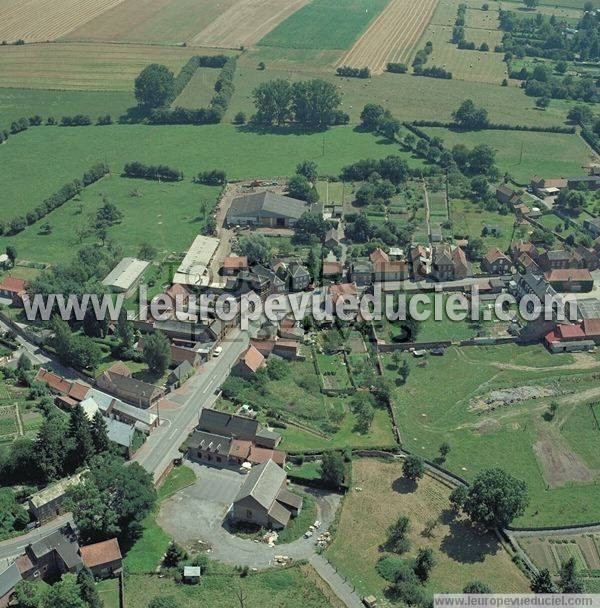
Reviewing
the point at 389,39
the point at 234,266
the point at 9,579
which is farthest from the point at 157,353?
the point at 389,39

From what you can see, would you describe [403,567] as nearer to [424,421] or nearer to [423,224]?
[424,421]

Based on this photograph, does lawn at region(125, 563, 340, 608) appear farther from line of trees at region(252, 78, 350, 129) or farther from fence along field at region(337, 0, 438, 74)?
fence along field at region(337, 0, 438, 74)

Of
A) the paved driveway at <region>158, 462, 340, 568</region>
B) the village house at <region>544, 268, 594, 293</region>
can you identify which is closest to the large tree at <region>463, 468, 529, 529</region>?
the paved driveway at <region>158, 462, 340, 568</region>

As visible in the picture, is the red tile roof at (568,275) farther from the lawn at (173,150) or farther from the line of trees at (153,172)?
the line of trees at (153,172)

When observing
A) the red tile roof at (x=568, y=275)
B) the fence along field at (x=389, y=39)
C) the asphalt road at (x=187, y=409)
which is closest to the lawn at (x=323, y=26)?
the fence along field at (x=389, y=39)

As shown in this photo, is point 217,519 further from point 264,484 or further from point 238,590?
point 238,590

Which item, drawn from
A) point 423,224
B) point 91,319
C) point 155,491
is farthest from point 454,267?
point 155,491
